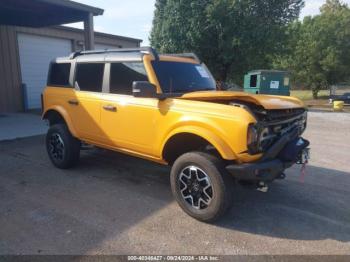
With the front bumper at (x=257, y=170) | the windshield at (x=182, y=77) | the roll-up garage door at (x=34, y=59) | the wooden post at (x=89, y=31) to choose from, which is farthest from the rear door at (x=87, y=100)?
the roll-up garage door at (x=34, y=59)

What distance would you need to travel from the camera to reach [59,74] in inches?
237

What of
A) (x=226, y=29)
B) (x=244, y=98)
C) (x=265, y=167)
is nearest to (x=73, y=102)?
(x=244, y=98)

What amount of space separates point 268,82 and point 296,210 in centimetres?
1358

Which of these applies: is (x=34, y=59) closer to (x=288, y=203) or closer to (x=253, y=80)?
(x=253, y=80)

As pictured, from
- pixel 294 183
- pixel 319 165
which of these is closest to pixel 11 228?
pixel 294 183

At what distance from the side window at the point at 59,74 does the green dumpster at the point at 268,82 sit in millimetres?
12286

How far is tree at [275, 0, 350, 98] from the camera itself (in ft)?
99.0

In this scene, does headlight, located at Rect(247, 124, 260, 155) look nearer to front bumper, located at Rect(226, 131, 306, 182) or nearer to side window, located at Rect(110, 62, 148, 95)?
front bumper, located at Rect(226, 131, 306, 182)

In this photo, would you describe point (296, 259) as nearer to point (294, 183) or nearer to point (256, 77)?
point (294, 183)

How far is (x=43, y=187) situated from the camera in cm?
495

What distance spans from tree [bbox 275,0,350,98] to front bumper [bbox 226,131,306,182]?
28472 millimetres

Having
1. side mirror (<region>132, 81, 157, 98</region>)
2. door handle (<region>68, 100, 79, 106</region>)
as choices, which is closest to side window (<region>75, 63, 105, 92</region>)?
door handle (<region>68, 100, 79, 106</region>)

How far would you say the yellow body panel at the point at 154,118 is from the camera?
3564 millimetres

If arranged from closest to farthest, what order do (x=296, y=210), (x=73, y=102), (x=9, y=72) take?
(x=296, y=210) < (x=73, y=102) < (x=9, y=72)
